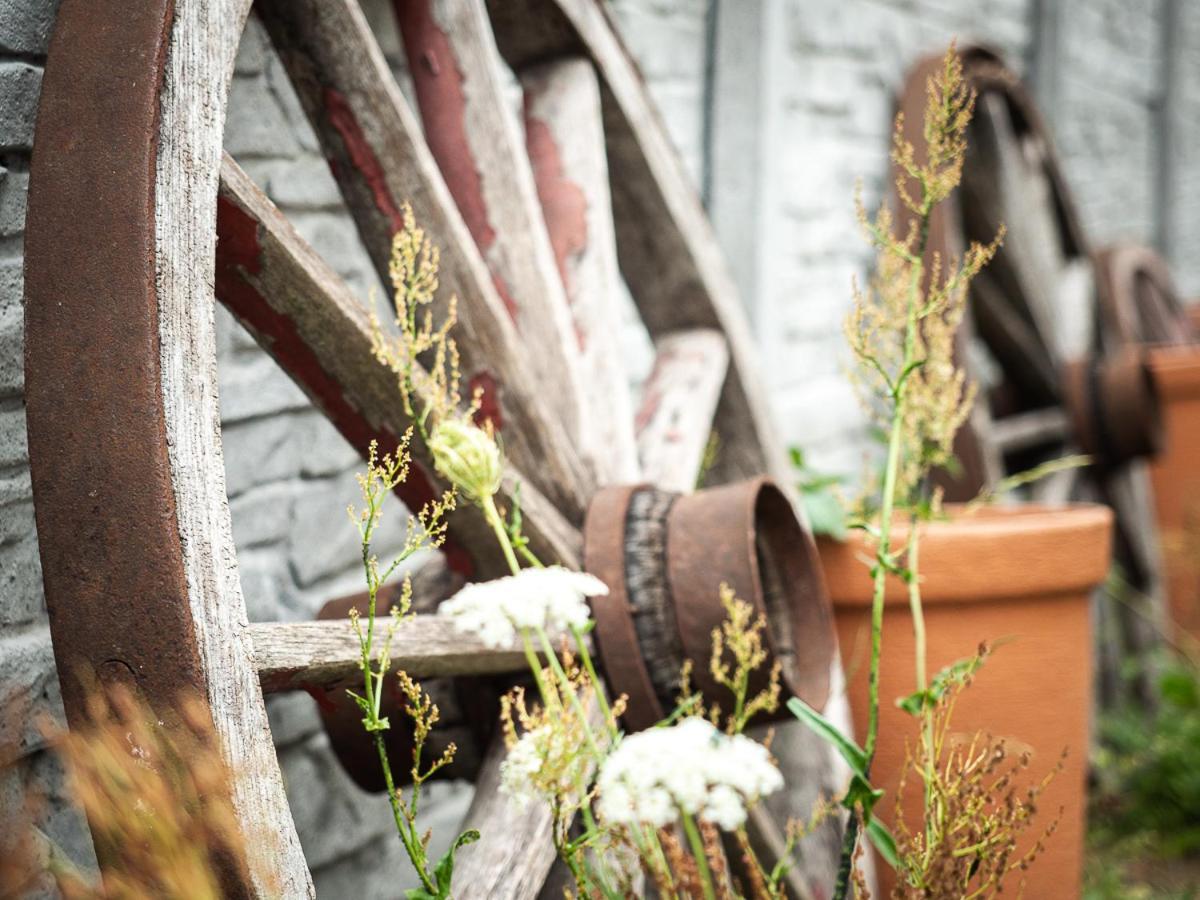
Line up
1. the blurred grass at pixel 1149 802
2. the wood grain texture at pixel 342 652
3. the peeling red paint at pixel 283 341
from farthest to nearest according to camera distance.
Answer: the blurred grass at pixel 1149 802
the peeling red paint at pixel 283 341
the wood grain texture at pixel 342 652

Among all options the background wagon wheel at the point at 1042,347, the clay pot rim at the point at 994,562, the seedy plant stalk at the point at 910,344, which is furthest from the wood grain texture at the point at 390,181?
the background wagon wheel at the point at 1042,347

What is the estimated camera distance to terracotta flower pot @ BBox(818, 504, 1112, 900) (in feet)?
6.64

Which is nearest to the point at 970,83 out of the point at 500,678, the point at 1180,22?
the point at 500,678

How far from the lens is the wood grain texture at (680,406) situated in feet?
6.47

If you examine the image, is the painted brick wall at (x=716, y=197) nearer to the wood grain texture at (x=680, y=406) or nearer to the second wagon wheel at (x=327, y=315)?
the second wagon wheel at (x=327, y=315)

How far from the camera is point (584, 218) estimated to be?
6.31 ft

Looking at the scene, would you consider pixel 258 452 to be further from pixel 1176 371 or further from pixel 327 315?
pixel 1176 371

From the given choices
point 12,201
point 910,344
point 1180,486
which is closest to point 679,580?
point 910,344

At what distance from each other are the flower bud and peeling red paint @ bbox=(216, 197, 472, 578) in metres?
0.34

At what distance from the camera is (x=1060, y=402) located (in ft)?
11.6

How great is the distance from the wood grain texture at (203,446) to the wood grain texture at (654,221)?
33.2 inches

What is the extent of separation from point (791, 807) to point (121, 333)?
55.3 inches

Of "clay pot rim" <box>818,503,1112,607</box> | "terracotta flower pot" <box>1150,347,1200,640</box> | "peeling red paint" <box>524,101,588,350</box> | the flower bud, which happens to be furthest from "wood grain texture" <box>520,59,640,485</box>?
"terracotta flower pot" <box>1150,347,1200,640</box>

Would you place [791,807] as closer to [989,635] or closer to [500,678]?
[989,635]
